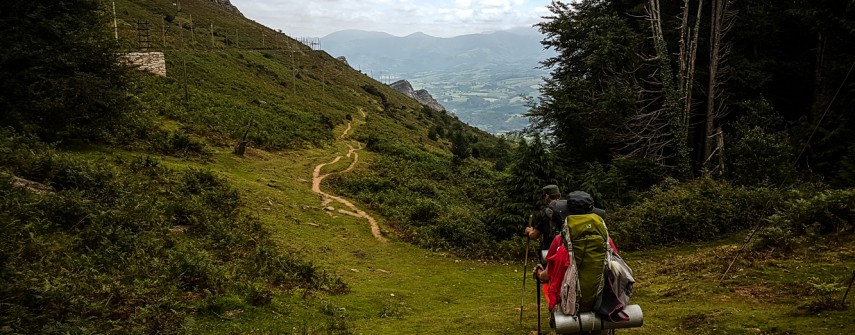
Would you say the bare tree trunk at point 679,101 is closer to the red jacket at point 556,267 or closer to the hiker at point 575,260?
the hiker at point 575,260

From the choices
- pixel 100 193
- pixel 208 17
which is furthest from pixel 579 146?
pixel 208 17

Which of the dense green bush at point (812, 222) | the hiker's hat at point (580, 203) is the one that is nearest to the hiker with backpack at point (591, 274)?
the hiker's hat at point (580, 203)

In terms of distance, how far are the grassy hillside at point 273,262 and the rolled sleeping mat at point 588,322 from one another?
2.03 m

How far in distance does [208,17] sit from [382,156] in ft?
182

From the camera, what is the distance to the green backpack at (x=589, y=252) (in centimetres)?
510

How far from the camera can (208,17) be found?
76500 mm

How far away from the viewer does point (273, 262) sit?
38.3 ft

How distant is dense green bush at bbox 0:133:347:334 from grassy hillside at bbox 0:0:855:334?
0.03 meters

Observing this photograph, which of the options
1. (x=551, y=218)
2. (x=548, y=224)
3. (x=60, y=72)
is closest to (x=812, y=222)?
(x=548, y=224)

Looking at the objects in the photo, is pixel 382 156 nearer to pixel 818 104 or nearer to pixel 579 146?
pixel 579 146

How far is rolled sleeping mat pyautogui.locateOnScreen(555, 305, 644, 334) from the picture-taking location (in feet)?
17.1

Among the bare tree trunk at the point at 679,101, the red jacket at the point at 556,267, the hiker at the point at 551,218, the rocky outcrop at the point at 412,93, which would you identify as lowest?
the red jacket at the point at 556,267

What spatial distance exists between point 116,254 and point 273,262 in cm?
359

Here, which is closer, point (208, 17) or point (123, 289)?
point (123, 289)
